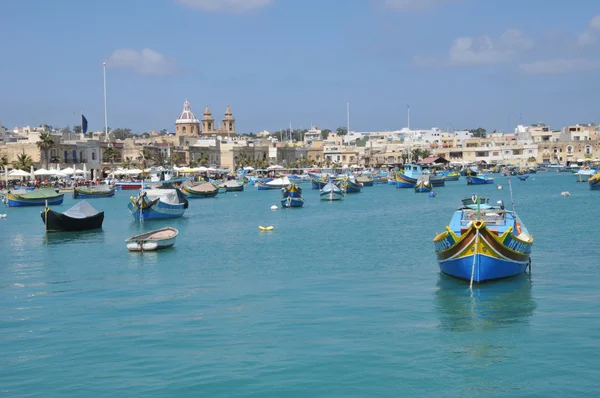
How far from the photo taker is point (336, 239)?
3772 centimetres

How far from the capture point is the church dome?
184375mm

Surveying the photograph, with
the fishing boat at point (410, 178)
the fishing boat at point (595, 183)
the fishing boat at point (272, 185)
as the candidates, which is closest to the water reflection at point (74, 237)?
the fishing boat at point (595, 183)

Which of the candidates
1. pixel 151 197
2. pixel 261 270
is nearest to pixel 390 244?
pixel 261 270

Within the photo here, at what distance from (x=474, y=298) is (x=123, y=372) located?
9678 millimetres

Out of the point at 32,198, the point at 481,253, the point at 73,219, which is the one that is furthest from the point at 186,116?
the point at 481,253

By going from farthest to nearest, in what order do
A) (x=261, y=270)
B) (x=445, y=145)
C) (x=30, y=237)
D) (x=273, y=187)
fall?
1. (x=445, y=145)
2. (x=273, y=187)
3. (x=30, y=237)
4. (x=261, y=270)

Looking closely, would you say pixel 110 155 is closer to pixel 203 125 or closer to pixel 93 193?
pixel 93 193

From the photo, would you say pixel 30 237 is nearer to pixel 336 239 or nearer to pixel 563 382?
pixel 336 239

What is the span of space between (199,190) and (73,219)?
4179 centimetres

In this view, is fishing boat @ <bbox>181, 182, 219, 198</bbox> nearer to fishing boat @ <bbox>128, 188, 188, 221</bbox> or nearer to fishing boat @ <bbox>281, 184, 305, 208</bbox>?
fishing boat @ <bbox>281, 184, 305, 208</bbox>

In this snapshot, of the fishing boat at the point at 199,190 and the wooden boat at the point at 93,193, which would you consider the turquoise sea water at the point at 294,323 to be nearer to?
the wooden boat at the point at 93,193

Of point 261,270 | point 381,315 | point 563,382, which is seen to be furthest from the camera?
point 261,270

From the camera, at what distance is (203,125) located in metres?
192

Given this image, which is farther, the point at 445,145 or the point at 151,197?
the point at 445,145
